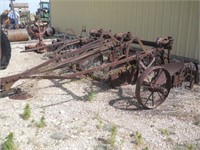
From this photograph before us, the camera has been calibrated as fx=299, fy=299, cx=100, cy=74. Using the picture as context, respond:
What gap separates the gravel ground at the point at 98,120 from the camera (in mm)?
4348

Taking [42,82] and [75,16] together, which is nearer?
[42,82]

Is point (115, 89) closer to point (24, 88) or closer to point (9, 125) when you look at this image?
point (24, 88)

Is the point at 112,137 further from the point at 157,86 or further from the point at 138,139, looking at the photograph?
the point at 157,86

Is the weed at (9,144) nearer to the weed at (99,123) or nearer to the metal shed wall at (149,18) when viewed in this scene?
the weed at (99,123)

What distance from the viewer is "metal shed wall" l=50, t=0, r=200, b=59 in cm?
814

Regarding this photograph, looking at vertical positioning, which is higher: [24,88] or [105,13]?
[105,13]

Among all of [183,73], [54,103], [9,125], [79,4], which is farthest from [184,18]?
[79,4]

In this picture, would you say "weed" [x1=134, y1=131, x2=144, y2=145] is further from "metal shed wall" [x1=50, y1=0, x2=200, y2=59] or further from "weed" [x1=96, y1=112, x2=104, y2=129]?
"metal shed wall" [x1=50, y1=0, x2=200, y2=59]

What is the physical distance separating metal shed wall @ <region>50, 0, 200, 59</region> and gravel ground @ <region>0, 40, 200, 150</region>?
1.90m

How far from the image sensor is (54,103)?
5.84 meters

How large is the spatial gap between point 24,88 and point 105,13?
6115 millimetres

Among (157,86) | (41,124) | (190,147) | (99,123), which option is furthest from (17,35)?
(190,147)

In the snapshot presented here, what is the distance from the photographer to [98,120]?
16.8ft

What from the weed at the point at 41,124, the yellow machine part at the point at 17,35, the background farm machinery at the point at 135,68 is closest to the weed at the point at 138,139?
the background farm machinery at the point at 135,68
